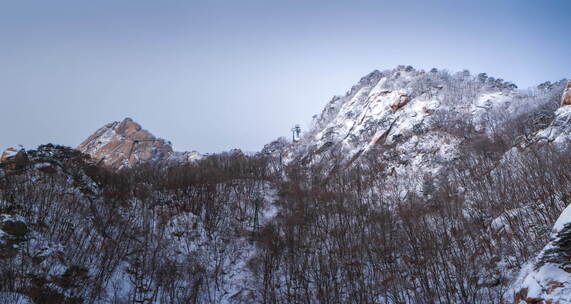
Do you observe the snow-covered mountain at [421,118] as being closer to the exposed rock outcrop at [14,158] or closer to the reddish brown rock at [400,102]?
the reddish brown rock at [400,102]

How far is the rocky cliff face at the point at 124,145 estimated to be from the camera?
60.3 metres

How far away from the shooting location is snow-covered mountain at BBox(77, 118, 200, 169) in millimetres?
60219

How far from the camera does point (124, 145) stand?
63219 mm

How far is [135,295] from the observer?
68.2 feet

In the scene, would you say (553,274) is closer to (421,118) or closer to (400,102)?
(421,118)

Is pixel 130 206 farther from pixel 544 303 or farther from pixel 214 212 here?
pixel 544 303

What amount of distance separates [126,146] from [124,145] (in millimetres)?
739

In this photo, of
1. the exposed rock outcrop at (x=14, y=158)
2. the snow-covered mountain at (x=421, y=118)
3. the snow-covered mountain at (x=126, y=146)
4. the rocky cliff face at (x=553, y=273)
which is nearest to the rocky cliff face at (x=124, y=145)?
the snow-covered mountain at (x=126, y=146)

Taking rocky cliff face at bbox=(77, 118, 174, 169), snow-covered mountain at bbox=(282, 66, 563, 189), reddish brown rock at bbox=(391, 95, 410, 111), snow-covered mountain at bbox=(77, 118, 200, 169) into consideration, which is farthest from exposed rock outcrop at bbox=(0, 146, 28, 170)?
reddish brown rock at bbox=(391, 95, 410, 111)

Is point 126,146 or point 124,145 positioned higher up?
point 124,145

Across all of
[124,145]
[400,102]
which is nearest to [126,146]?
[124,145]

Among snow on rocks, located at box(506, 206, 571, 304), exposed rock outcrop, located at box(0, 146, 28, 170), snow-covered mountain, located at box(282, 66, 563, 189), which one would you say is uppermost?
snow-covered mountain, located at box(282, 66, 563, 189)

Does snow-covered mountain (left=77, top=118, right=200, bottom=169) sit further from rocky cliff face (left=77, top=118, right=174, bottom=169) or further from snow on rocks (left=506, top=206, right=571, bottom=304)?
snow on rocks (left=506, top=206, right=571, bottom=304)

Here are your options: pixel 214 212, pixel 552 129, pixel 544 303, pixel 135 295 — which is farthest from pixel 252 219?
pixel 552 129
